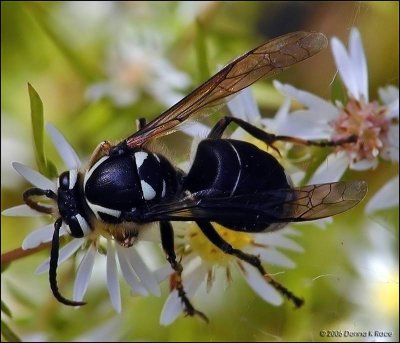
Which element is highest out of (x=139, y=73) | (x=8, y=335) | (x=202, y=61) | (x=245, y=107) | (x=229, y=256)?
(x=139, y=73)

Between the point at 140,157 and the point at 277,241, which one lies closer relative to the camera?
the point at 140,157

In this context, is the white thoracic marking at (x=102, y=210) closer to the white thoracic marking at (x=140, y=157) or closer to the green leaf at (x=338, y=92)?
the white thoracic marking at (x=140, y=157)

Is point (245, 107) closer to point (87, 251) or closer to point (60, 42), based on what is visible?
point (87, 251)

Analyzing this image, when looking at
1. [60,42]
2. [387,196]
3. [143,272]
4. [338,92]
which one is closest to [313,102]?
[338,92]

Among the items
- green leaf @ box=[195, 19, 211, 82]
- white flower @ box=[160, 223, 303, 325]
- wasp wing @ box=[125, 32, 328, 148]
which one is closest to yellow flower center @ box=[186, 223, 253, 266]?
white flower @ box=[160, 223, 303, 325]

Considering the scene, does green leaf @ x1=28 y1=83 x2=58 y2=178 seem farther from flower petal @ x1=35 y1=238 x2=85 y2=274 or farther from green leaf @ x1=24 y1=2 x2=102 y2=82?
green leaf @ x1=24 y1=2 x2=102 y2=82

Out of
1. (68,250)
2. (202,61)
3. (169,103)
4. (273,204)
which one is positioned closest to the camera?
(273,204)
